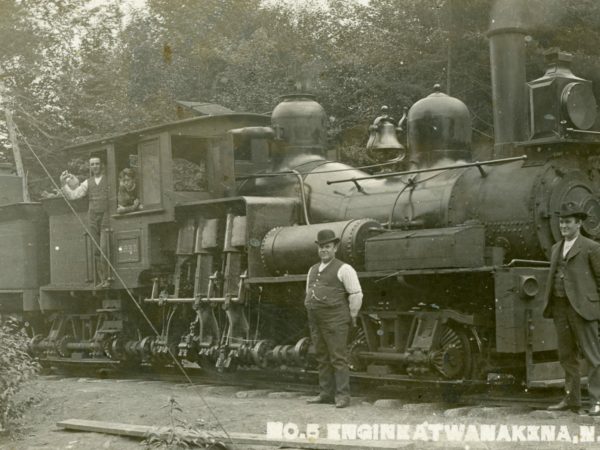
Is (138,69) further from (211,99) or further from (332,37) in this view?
(332,37)

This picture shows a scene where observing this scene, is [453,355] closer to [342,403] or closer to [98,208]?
[342,403]

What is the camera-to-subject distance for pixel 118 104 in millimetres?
22922

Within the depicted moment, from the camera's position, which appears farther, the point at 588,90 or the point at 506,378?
the point at 506,378

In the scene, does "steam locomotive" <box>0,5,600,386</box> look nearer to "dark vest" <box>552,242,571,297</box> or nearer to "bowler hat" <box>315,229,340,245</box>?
"dark vest" <box>552,242,571,297</box>

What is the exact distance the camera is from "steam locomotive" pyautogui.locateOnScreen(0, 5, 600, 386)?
834cm

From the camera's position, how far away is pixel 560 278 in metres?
7.44

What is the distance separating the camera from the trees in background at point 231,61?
67.4 ft

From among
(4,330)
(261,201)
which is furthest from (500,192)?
(4,330)

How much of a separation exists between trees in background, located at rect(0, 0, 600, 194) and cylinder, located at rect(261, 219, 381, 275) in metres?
10.9

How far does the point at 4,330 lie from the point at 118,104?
48.9 feet

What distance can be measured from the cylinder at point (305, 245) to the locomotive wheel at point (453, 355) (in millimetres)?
1176

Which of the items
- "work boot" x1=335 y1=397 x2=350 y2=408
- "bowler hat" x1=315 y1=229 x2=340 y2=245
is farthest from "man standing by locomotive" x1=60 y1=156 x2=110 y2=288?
"work boot" x1=335 y1=397 x2=350 y2=408

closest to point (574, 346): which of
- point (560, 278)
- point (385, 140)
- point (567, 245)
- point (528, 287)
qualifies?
point (560, 278)

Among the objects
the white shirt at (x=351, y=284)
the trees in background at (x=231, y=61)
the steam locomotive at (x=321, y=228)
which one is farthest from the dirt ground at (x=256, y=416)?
the trees in background at (x=231, y=61)
